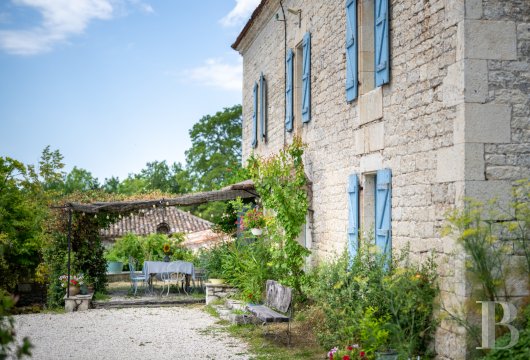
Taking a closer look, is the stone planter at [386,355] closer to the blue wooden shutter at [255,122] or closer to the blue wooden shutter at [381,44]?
the blue wooden shutter at [381,44]

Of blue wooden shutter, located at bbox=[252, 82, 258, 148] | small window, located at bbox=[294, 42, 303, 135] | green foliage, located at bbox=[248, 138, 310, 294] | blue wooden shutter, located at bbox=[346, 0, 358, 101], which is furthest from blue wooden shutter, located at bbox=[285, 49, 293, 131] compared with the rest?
blue wooden shutter, located at bbox=[346, 0, 358, 101]

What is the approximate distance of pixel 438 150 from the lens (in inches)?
251

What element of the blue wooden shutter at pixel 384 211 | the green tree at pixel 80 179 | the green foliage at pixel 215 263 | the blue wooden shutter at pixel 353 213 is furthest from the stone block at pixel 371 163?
the green tree at pixel 80 179

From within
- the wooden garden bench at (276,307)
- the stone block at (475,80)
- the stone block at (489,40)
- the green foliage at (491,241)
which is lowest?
the wooden garden bench at (276,307)

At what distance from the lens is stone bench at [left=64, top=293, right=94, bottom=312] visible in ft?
42.5

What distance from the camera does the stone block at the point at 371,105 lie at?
7.76 meters

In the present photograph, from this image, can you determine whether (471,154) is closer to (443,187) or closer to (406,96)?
(443,187)

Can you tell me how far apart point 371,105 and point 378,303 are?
2.55 meters

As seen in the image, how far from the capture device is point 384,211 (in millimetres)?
7516

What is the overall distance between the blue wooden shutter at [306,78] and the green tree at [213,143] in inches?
984

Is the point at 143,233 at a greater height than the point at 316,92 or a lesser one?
lesser

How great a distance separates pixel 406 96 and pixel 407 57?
0.43 metres

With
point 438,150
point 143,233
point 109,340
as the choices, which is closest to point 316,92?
point 438,150

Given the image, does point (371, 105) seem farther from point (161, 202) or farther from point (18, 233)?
point (18, 233)
